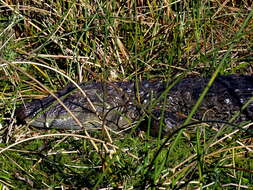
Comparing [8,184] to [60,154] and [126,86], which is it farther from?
[126,86]

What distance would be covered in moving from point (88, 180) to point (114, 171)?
17cm

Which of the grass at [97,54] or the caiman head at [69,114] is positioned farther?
the caiman head at [69,114]

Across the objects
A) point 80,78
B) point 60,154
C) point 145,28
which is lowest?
point 60,154

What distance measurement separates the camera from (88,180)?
2854mm

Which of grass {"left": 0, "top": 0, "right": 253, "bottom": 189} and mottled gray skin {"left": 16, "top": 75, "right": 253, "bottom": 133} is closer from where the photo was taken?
grass {"left": 0, "top": 0, "right": 253, "bottom": 189}

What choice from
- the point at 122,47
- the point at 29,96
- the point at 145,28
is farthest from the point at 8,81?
the point at 145,28

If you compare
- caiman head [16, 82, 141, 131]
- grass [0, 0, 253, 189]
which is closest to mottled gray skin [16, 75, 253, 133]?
caiman head [16, 82, 141, 131]

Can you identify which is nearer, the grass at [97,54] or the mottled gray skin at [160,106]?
the grass at [97,54]

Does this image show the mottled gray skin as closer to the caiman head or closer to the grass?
the caiman head

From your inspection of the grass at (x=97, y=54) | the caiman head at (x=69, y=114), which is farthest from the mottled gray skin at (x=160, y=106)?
the grass at (x=97, y=54)

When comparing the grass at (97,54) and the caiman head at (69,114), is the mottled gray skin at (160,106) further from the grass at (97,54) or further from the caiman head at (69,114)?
the grass at (97,54)

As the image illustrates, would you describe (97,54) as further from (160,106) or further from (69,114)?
(160,106)

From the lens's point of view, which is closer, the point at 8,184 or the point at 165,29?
the point at 8,184

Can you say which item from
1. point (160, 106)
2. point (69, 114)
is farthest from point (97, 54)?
point (160, 106)
